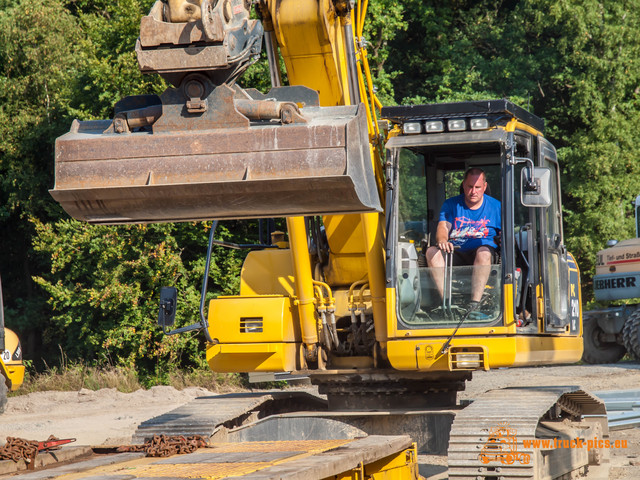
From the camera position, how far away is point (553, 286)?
7.52 metres

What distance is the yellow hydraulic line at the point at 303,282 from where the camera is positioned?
7320 millimetres

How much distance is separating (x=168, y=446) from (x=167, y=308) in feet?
6.74

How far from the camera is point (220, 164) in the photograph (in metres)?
4.46

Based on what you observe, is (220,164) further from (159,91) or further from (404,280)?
(159,91)

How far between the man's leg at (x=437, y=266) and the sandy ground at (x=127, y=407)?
2.61 metres

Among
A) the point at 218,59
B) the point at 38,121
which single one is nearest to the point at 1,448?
the point at 218,59

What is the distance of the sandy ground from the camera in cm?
1045

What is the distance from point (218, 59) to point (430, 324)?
332cm

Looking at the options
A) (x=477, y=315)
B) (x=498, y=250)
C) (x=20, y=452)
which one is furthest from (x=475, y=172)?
(x=20, y=452)

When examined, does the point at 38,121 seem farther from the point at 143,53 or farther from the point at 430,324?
the point at 143,53

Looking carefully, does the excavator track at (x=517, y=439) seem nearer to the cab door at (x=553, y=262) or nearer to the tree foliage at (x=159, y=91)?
the cab door at (x=553, y=262)

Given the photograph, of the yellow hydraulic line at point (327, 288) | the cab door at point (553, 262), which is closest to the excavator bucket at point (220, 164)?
the yellow hydraulic line at point (327, 288)

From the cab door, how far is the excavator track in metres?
0.58

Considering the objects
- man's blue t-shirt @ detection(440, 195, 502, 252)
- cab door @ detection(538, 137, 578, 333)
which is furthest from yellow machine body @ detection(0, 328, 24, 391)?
cab door @ detection(538, 137, 578, 333)
